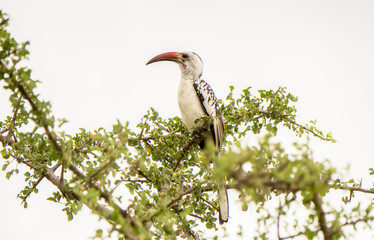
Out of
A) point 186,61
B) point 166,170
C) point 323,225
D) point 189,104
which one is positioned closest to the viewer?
point 323,225

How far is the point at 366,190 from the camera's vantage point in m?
2.93

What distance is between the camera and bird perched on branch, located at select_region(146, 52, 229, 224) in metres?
4.08

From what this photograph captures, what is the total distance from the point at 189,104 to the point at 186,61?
2.65 ft

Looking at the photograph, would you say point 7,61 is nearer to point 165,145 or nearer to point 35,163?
point 35,163

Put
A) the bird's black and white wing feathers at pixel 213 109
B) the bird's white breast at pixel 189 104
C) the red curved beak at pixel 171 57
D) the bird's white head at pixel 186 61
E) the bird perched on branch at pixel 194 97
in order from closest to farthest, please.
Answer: the bird's black and white wing feathers at pixel 213 109, the bird perched on branch at pixel 194 97, the bird's white breast at pixel 189 104, the bird's white head at pixel 186 61, the red curved beak at pixel 171 57

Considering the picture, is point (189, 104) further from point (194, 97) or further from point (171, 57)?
point (171, 57)

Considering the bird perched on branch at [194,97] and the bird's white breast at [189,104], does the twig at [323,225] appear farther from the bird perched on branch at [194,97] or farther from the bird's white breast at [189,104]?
the bird's white breast at [189,104]

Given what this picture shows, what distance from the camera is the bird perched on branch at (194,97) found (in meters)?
4.08

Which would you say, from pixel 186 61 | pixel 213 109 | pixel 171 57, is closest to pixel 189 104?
pixel 213 109

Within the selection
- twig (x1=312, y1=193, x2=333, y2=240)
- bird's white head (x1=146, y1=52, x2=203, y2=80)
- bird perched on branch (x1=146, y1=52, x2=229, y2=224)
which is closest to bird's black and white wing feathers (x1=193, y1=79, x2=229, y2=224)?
bird perched on branch (x1=146, y1=52, x2=229, y2=224)

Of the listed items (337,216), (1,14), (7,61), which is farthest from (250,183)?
(1,14)

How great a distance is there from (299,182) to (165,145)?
2.16 metres

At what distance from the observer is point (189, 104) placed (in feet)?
14.7

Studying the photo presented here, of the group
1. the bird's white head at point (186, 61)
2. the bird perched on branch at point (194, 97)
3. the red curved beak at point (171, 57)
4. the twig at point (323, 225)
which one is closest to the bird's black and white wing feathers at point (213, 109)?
the bird perched on branch at point (194, 97)
